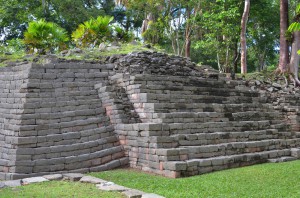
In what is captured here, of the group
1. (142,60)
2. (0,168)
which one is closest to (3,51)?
(142,60)

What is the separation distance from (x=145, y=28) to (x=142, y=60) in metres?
10.9

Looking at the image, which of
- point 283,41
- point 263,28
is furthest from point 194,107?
point 263,28

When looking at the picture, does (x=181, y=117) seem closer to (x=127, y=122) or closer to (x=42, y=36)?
(x=127, y=122)

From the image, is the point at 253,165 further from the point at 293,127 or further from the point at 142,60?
the point at 142,60

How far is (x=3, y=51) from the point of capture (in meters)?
12.9

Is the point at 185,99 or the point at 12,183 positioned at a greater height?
the point at 185,99

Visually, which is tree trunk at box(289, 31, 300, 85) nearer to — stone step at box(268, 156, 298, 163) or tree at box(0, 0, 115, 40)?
stone step at box(268, 156, 298, 163)

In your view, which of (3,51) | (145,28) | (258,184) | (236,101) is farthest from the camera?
(145,28)

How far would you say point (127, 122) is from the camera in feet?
27.9

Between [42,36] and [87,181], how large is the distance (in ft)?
23.4

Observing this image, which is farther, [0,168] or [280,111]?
[280,111]

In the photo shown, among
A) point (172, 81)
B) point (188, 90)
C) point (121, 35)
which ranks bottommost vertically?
point (188, 90)

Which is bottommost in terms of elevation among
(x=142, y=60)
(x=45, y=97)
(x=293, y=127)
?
(x=293, y=127)

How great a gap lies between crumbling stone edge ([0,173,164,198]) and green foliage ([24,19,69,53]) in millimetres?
6533
